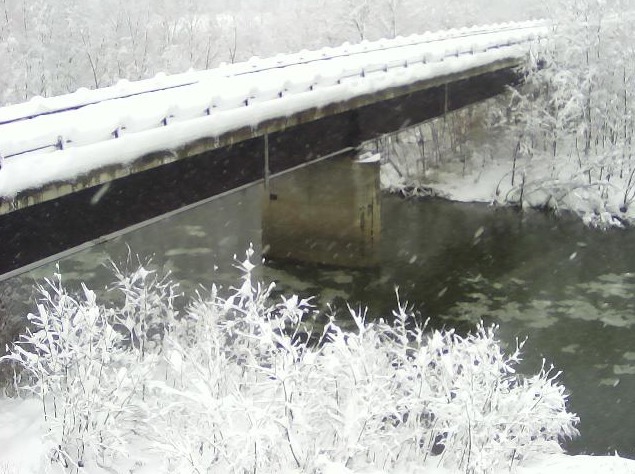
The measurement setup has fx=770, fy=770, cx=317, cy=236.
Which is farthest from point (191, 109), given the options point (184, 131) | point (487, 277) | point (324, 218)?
point (487, 277)

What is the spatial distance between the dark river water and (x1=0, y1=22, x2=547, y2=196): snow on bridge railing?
5.58 meters

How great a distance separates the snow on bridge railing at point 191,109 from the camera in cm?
1102

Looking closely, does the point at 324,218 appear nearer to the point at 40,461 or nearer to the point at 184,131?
the point at 184,131

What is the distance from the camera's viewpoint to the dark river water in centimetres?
1655

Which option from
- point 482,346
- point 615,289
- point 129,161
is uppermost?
point 129,161

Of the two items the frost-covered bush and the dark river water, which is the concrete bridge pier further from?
the frost-covered bush

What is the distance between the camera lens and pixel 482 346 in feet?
34.2

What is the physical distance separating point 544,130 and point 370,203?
10865 mm

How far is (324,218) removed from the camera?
24.2m

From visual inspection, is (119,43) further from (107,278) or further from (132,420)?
(132,420)

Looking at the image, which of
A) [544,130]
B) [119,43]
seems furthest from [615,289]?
[119,43]

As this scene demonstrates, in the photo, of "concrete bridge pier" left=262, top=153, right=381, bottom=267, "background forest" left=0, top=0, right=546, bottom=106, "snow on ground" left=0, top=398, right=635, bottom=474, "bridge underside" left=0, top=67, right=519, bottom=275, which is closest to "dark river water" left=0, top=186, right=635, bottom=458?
"concrete bridge pier" left=262, top=153, right=381, bottom=267

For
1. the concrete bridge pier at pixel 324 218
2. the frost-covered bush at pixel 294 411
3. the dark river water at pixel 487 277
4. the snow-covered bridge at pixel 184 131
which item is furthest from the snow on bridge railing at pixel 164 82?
the dark river water at pixel 487 277

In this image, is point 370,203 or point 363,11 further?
point 363,11
